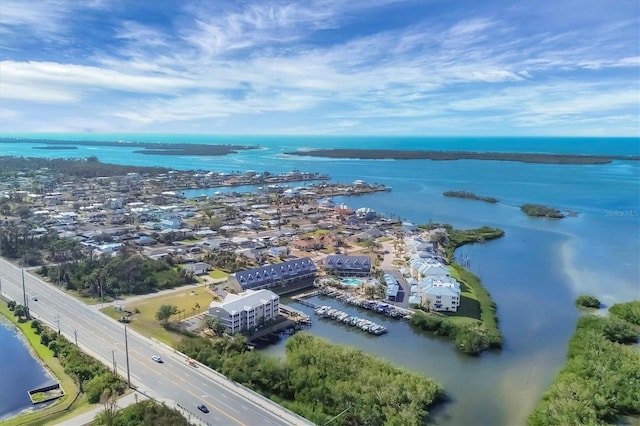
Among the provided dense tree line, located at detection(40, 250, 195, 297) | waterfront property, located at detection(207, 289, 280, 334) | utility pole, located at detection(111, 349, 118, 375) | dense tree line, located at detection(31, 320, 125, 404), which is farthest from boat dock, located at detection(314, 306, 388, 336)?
dense tree line, located at detection(31, 320, 125, 404)

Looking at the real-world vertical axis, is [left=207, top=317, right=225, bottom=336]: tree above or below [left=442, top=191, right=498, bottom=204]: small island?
below

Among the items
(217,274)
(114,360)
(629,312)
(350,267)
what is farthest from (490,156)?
(114,360)

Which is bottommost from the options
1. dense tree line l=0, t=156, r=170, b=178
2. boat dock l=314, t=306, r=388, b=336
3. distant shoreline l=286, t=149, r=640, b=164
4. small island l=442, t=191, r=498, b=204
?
boat dock l=314, t=306, r=388, b=336

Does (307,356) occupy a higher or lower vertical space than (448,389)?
higher

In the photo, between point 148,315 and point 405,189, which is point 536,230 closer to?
point 405,189

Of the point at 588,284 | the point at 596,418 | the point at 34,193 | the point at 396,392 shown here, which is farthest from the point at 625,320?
the point at 34,193

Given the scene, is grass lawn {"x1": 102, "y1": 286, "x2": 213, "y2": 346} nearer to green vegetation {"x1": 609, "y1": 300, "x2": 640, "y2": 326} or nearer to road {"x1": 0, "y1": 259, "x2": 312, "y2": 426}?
road {"x1": 0, "y1": 259, "x2": 312, "y2": 426}
